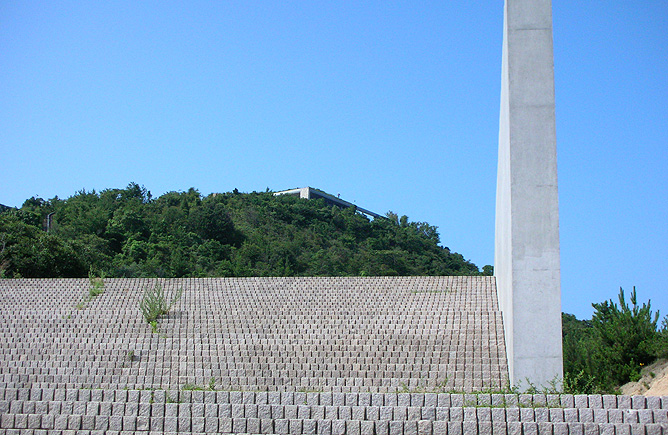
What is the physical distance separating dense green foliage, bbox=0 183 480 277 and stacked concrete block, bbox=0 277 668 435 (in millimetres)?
8178

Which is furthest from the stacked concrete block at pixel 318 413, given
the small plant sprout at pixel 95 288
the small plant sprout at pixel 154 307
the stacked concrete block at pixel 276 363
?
the small plant sprout at pixel 95 288

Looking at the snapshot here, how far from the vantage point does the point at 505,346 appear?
1197 centimetres

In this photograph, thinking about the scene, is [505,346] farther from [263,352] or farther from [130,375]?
[130,375]

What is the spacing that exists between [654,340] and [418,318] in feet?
14.4

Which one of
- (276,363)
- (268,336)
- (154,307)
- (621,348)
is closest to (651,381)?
(621,348)

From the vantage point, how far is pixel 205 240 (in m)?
38.2

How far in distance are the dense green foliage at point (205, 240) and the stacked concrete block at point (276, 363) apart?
8.18 m

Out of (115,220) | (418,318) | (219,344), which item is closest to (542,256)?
(418,318)

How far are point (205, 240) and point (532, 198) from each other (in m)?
30.1

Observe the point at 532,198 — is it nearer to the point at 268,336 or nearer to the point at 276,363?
the point at 276,363

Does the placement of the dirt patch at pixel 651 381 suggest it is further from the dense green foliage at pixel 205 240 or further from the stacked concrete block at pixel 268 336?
the dense green foliage at pixel 205 240

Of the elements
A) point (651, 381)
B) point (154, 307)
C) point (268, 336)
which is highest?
point (154, 307)

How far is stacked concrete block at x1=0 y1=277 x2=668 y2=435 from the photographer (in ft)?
21.2

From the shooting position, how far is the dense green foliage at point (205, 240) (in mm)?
25375
